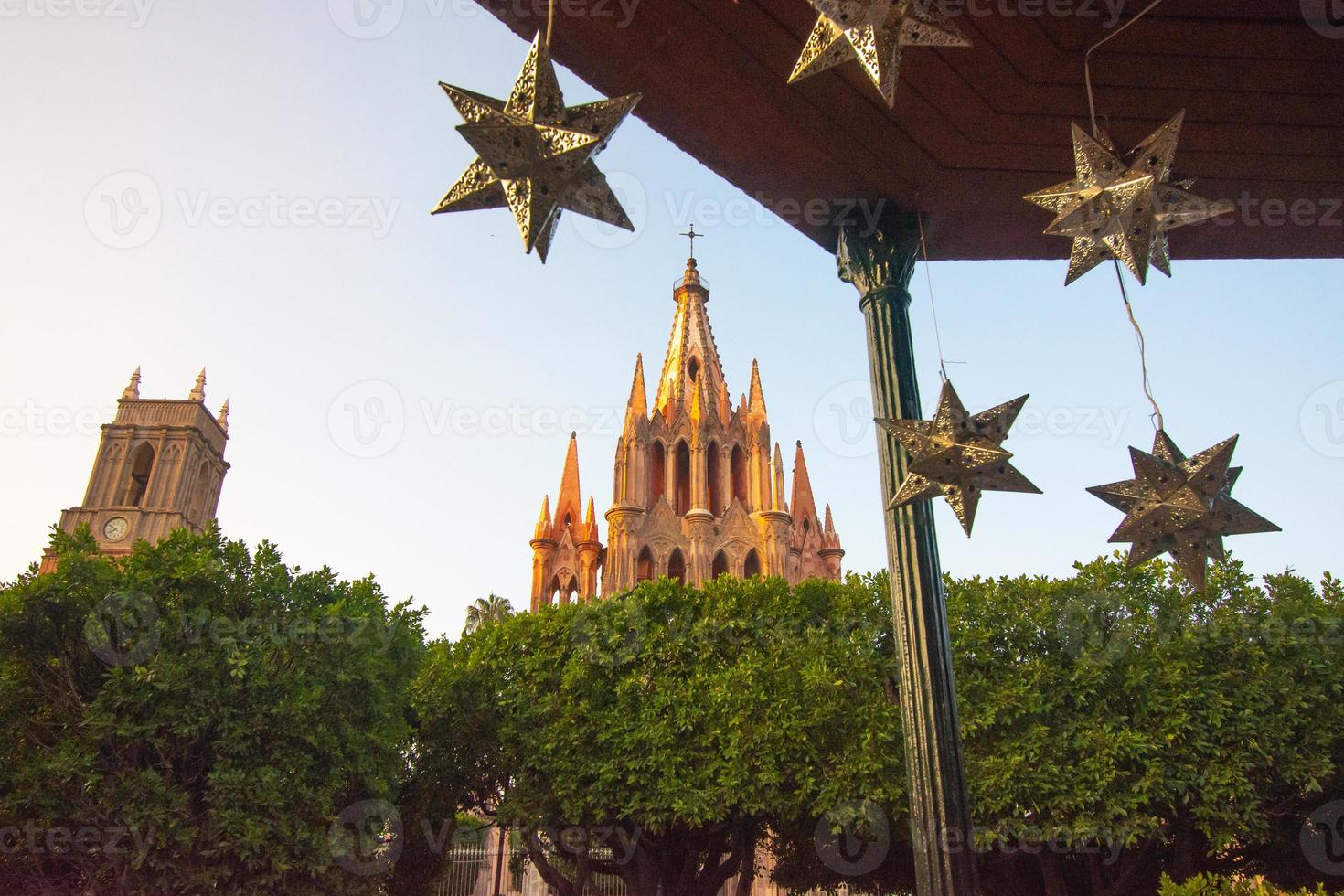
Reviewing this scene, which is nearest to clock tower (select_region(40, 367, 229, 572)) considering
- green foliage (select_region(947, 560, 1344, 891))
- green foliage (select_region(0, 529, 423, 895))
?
green foliage (select_region(0, 529, 423, 895))

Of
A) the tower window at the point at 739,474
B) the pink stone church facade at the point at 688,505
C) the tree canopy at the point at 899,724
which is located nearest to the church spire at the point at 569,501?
the pink stone church facade at the point at 688,505

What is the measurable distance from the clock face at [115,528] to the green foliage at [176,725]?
119ft

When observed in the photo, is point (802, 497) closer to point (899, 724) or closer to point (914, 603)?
point (899, 724)

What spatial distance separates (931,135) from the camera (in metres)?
5.99

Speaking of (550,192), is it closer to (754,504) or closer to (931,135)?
(931,135)

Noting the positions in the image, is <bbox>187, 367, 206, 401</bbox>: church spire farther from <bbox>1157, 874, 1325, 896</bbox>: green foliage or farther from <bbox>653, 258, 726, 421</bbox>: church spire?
<bbox>1157, 874, 1325, 896</bbox>: green foliage

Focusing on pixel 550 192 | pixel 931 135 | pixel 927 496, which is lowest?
pixel 927 496

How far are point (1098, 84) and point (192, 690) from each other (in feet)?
45.6

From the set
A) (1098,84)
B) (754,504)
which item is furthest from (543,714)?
(754,504)

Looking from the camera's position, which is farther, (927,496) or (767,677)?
(767,677)

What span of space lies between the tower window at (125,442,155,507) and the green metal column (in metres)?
51.7

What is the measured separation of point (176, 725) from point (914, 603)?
12256mm

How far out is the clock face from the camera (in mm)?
46281

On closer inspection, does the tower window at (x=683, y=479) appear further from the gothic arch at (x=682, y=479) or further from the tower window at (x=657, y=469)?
the tower window at (x=657, y=469)
